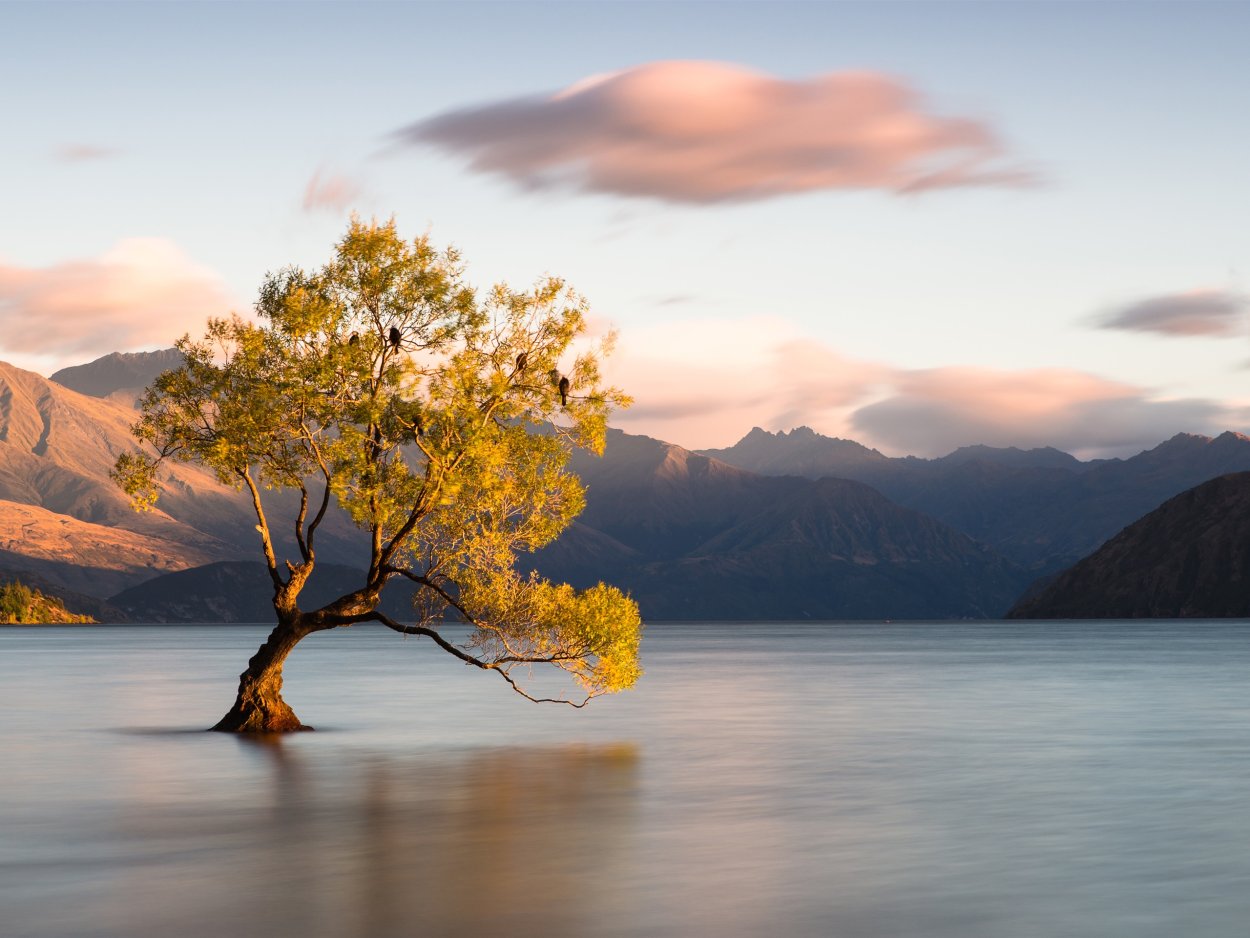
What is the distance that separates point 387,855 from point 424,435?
1060 inches

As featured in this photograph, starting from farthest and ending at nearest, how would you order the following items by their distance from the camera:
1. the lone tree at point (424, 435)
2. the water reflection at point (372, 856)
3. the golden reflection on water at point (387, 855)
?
the lone tree at point (424, 435), the golden reflection on water at point (387, 855), the water reflection at point (372, 856)

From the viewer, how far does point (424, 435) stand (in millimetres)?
60969

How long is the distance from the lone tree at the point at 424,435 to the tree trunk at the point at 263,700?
4.27 metres

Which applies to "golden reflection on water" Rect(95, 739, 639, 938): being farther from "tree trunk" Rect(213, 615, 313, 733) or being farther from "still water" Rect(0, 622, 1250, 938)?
"tree trunk" Rect(213, 615, 313, 733)

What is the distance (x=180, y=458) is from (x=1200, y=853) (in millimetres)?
43282

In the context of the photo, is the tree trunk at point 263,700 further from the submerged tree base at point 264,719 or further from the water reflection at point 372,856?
the water reflection at point 372,856

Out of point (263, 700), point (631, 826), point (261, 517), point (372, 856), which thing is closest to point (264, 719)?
point (263, 700)

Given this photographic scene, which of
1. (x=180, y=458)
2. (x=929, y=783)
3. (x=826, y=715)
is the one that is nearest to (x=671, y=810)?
(x=929, y=783)

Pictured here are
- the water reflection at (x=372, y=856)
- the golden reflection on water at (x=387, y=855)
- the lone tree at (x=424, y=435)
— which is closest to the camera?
the water reflection at (x=372, y=856)

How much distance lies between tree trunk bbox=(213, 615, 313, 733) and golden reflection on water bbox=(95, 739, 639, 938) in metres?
9.27

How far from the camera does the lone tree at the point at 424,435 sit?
59719 mm

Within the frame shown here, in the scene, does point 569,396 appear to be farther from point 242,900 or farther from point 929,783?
point 242,900

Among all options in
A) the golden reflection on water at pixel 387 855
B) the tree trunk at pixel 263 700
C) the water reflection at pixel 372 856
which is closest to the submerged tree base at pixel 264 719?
the tree trunk at pixel 263 700

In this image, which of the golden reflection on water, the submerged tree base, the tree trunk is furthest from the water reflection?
the submerged tree base
